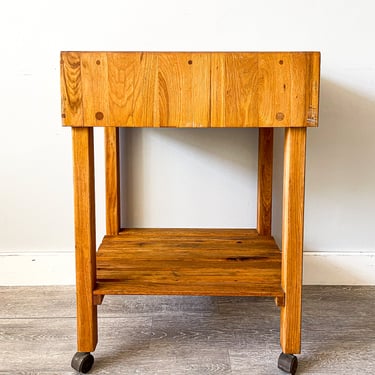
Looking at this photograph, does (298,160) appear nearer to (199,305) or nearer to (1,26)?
(199,305)

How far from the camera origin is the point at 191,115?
1.02m

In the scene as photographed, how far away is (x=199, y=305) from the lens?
145 centimetres

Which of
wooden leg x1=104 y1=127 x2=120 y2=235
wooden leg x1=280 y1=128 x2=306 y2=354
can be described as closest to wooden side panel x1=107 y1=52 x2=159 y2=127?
wooden leg x1=280 y1=128 x2=306 y2=354

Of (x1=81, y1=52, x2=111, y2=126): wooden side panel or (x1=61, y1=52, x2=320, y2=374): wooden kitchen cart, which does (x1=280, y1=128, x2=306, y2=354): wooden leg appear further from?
(x1=81, y1=52, x2=111, y2=126): wooden side panel

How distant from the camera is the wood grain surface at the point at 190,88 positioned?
100 cm

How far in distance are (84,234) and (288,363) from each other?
52 cm

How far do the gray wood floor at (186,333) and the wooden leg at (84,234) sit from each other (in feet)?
0.33

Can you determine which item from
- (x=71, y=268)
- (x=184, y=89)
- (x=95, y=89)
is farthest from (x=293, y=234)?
(x=71, y=268)

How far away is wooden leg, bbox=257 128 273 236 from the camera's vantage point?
1478mm

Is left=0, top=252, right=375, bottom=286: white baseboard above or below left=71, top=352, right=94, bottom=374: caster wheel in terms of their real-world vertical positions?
above

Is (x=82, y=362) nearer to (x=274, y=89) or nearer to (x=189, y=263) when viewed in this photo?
(x=189, y=263)

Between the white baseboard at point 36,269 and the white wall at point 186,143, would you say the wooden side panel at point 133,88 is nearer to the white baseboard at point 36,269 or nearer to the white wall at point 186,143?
the white wall at point 186,143

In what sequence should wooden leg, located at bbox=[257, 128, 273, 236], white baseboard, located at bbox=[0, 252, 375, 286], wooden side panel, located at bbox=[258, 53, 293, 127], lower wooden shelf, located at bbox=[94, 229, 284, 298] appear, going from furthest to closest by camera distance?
white baseboard, located at bbox=[0, 252, 375, 286] < wooden leg, located at bbox=[257, 128, 273, 236] < lower wooden shelf, located at bbox=[94, 229, 284, 298] < wooden side panel, located at bbox=[258, 53, 293, 127]

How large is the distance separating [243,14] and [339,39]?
299mm
